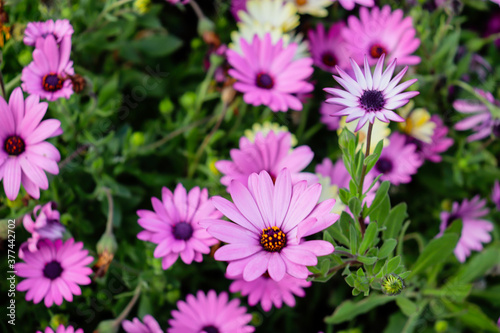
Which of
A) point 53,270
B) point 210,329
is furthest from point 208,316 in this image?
point 53,270

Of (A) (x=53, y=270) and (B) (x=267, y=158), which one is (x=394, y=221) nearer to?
(B) (x=267, y=158)

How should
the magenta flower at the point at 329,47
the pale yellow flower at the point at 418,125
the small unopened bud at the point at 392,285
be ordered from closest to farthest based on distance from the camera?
the small unopened bud at the point at 392,285
the pale yellow flower at the point at 418,125
the magenta flower at the point at 329,47

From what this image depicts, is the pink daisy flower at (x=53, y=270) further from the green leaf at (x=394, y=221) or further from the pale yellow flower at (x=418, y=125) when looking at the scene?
the pale yellow flower at (x=418, y=125)

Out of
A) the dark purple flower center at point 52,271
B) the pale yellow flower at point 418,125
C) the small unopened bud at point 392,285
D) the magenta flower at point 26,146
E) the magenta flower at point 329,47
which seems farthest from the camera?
the magenta flower at point 329,47

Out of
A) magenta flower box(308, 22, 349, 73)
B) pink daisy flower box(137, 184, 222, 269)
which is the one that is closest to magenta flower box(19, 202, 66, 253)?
pink daisy flower box(137, 184, 222, 269)

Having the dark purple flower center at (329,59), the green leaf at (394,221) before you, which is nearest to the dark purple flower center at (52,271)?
the green leaf at (394,221)

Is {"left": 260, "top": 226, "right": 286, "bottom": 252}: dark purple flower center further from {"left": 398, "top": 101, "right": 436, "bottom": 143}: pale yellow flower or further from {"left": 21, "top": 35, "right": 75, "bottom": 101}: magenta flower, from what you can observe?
{"left": 398, "top": 101, "right": 436, "bottom": 143}: pale yellow flower
